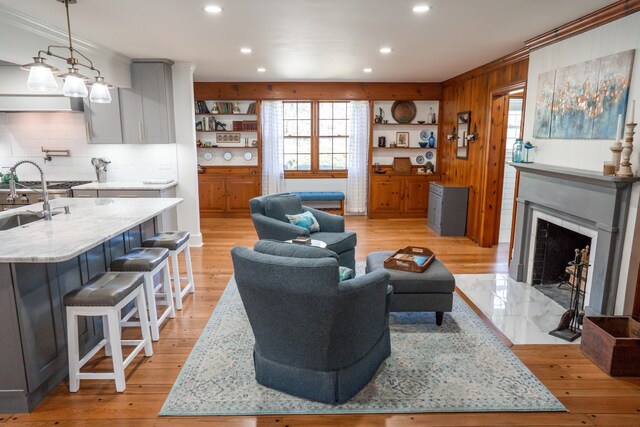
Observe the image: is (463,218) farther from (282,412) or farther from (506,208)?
(282,412)

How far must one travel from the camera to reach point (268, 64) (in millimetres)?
5695

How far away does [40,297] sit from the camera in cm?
245

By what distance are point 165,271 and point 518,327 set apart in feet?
9.81

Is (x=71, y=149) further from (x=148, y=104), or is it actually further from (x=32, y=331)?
(x=32, y=331)

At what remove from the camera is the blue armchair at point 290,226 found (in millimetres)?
4180

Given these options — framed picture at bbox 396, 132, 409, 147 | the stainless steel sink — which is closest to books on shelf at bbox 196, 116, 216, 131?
framed picture at bbox 396, 132, 409, 147

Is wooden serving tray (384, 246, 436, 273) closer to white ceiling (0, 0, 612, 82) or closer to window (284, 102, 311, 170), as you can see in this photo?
white ceiling (0, 0, 612, 82)

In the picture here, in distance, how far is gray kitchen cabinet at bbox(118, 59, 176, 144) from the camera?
530 centimetres

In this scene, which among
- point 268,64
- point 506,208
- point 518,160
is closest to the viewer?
point 518,160

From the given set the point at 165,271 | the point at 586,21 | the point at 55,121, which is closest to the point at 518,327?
the point at 586,21

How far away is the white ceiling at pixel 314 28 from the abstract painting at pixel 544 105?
45 centimetres

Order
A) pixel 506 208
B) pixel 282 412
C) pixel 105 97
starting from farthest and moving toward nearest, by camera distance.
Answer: pixel 506 208 → pixel 105 97 → pixel 282 412

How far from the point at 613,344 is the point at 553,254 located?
5.86 ft

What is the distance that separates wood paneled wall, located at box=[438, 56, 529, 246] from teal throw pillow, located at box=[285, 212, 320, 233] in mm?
2627
